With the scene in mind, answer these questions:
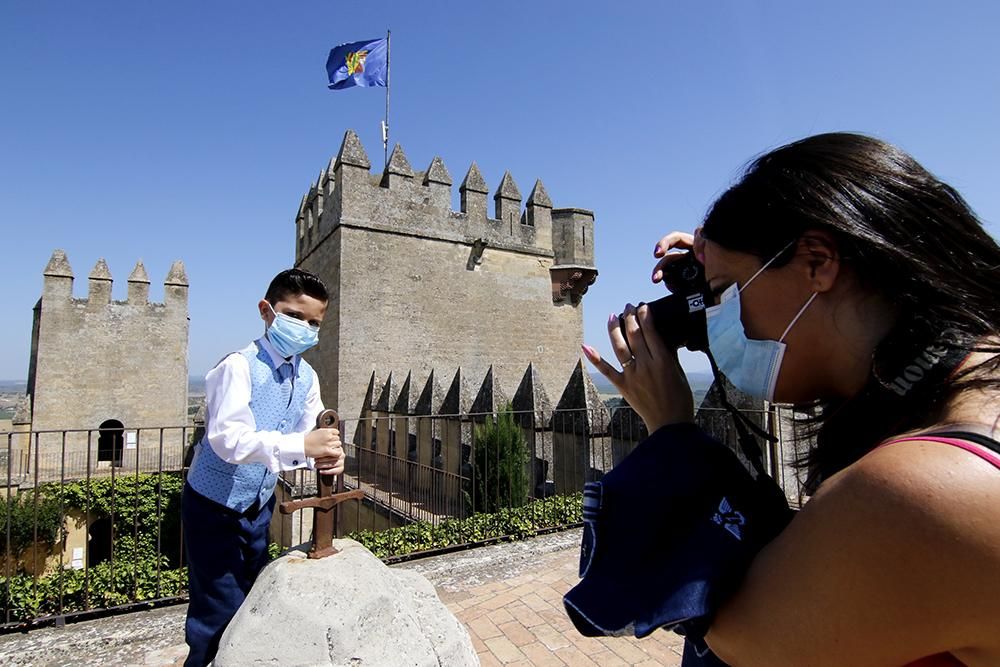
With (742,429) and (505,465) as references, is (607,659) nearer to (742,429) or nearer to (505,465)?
(742,429)

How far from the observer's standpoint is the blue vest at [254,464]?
257 centimetres

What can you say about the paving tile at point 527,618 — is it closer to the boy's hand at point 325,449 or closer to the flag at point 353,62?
the boy's hand at point 325,449

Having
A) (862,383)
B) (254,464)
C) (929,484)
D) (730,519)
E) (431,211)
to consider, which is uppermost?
(431,211)

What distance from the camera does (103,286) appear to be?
23.3 m

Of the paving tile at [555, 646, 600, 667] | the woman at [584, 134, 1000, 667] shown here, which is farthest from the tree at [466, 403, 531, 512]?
the woman at [584, 134, 1000, 667]

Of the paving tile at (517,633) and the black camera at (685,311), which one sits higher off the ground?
the black camera at (685,311)

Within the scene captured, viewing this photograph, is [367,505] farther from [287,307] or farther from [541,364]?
[287,307]

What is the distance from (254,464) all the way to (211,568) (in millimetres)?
498

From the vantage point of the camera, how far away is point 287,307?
2877 mm

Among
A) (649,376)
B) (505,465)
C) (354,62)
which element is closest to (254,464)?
→ (649,376)

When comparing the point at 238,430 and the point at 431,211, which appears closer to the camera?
the point at 238,430

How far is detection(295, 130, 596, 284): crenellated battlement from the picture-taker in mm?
16172

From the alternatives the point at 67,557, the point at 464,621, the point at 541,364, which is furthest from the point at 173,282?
the point at 464,621

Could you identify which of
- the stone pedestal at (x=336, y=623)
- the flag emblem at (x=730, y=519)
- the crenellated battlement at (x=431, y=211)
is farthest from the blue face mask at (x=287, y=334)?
the crenellated battlement at (x=431, y=211)
